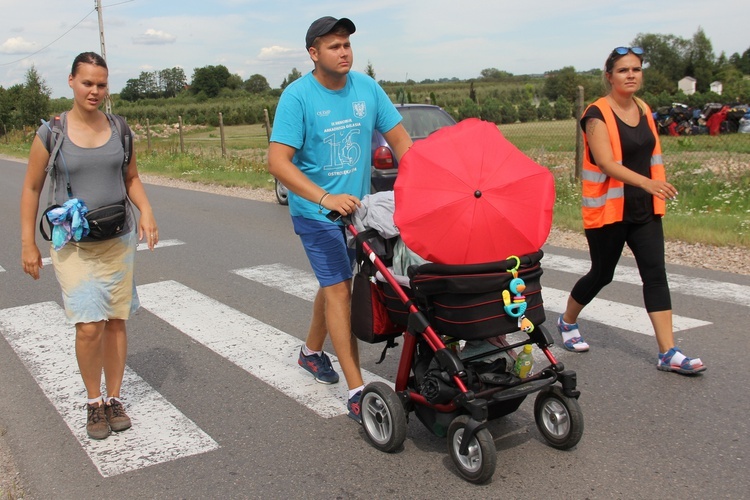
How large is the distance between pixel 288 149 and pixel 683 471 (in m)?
2.41

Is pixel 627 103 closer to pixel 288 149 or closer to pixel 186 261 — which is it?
pixel 288 149

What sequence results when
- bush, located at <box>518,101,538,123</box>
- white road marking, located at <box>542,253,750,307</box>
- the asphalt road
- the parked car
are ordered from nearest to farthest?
the asphalt road < white road marking, located at <box>542,253,750,307</box> < the parked car < bush, located at <box>518,101,538,123</box>

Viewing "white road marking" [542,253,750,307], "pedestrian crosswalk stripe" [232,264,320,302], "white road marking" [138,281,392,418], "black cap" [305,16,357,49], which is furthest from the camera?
"pedestrian crosswalk stripe" [232,264,320,302]

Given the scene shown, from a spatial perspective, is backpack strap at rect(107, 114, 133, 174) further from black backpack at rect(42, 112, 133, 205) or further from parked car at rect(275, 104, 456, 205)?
parked car at rect(275, 104, 456, 205)

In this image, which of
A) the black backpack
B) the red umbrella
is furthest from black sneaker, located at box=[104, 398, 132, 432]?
Answer: the red umbrella

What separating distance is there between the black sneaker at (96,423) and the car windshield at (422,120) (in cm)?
766

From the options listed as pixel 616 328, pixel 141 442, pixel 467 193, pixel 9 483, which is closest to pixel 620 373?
pixel 616 328

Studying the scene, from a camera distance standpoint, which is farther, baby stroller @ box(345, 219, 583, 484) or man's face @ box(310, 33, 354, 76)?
man's face @ box(310, 33, 354, 76)

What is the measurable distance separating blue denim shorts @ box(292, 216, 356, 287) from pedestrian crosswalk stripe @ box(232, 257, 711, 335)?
2.63 meters

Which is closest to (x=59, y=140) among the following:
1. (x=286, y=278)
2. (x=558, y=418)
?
(x=558, y=418)

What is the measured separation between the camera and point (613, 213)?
15.7 feet

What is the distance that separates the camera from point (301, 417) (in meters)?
4.31

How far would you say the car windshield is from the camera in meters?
11.3

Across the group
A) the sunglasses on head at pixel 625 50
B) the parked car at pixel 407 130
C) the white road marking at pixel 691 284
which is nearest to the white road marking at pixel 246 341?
the sunglasses on head at pixel 625 50
